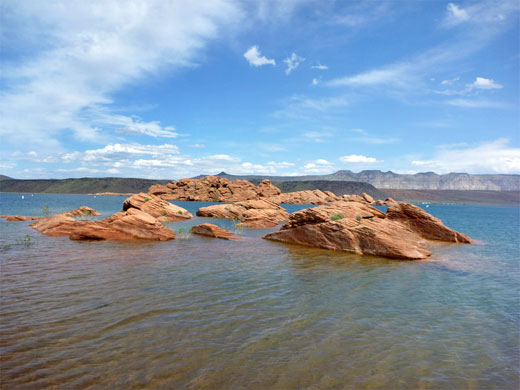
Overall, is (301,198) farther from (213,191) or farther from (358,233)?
(358,233)

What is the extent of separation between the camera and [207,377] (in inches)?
217

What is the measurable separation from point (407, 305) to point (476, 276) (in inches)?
287

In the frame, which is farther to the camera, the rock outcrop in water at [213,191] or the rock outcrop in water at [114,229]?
the rock outcrop in water at [213,191]

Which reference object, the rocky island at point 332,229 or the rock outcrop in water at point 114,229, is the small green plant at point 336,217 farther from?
the rock outcrop in water at point 114,229

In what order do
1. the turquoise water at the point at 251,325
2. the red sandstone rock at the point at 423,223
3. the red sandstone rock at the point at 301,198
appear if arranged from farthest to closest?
the red sandstone rock at the point at 301,198
the red sandstone rock at the point at 423,223
the turquoise water at the point at 251,325

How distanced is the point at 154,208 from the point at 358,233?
3076cm

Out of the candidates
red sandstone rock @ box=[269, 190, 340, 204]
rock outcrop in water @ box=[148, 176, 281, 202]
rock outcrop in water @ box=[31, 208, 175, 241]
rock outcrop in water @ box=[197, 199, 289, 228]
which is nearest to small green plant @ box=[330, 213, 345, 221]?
rock outcrop in water @ box=[31, 208, 175, 241]

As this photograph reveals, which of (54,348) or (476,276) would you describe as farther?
(476,276)

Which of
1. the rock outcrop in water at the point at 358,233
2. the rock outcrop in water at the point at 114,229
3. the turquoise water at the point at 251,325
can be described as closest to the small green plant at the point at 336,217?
the rock outcrop in water at the point at 358,233

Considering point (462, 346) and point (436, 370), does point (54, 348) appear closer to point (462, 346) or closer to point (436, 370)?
point (436, 370)

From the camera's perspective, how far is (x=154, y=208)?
41.7m

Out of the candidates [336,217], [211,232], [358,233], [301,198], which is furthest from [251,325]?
[301,198]

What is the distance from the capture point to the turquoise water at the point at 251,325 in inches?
224

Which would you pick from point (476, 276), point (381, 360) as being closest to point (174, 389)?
point (381, 360)
